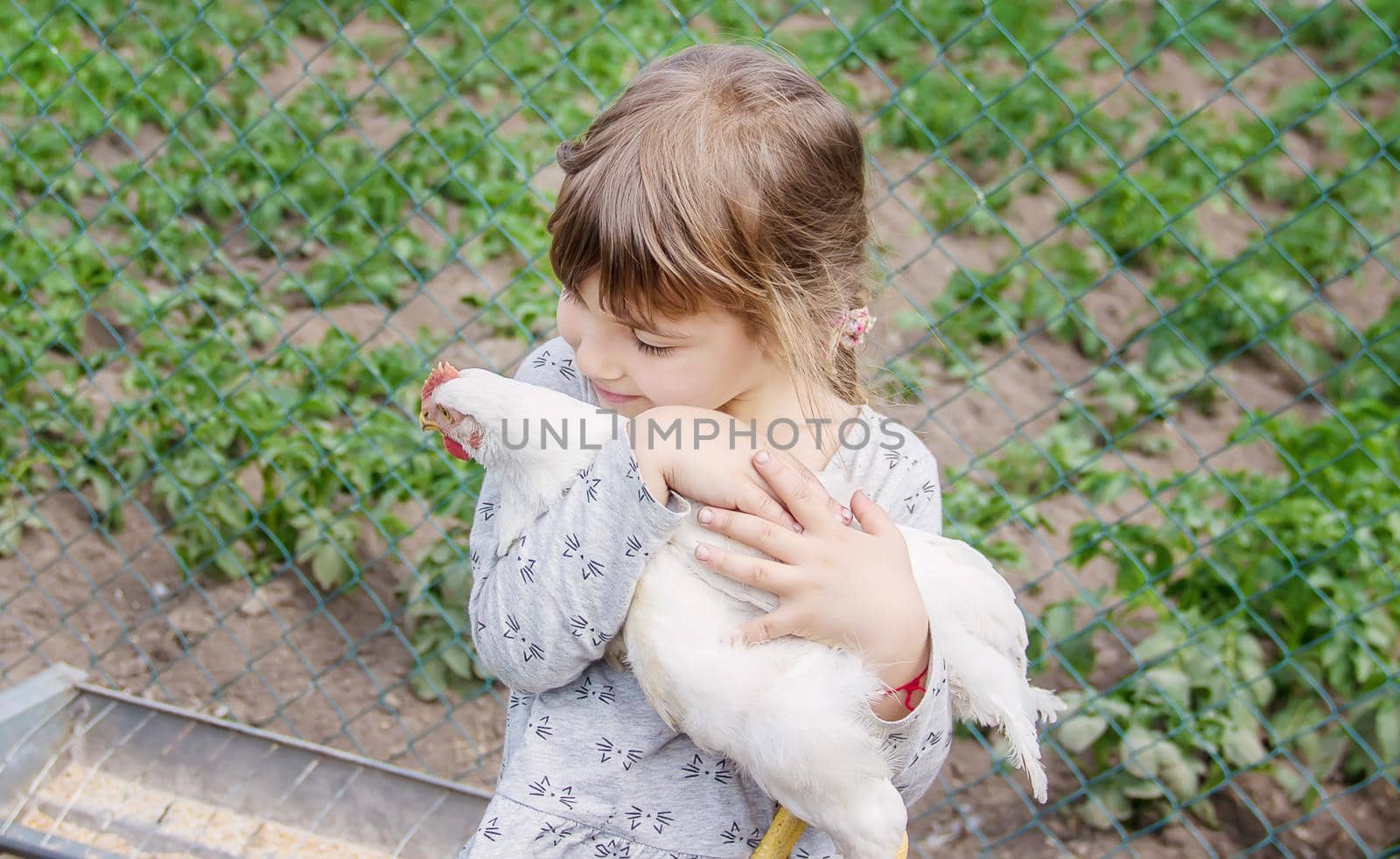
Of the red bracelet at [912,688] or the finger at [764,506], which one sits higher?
the finger at [764,506]

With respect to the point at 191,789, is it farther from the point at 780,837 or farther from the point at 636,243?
the point at 636,243

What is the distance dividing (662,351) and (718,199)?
17 centimetres

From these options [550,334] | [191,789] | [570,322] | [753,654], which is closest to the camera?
[753,654]

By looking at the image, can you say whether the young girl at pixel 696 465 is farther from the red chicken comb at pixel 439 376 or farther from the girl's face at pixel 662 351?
the red chicken comb at pixel 439 376

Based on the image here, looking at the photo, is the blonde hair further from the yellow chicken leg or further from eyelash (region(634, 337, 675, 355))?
the yellow chicken leg

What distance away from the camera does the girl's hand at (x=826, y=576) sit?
45.6 inches

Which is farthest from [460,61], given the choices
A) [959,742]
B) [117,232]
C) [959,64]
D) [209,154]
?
[959,742]

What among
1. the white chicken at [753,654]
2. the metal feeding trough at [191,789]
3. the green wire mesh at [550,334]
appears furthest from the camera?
the green wire mesh at [550,334]

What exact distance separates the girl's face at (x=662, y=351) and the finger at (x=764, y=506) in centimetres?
13

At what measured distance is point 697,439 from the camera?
1192 millimetres

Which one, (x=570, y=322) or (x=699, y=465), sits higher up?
(x=570, y=322)

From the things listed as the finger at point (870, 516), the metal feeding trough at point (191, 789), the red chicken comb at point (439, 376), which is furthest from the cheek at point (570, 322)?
the metal feeding trough at point (191, 789)

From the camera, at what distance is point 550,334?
3.03 meters

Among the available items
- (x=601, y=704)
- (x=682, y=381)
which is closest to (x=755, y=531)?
(x=682, y=381)
